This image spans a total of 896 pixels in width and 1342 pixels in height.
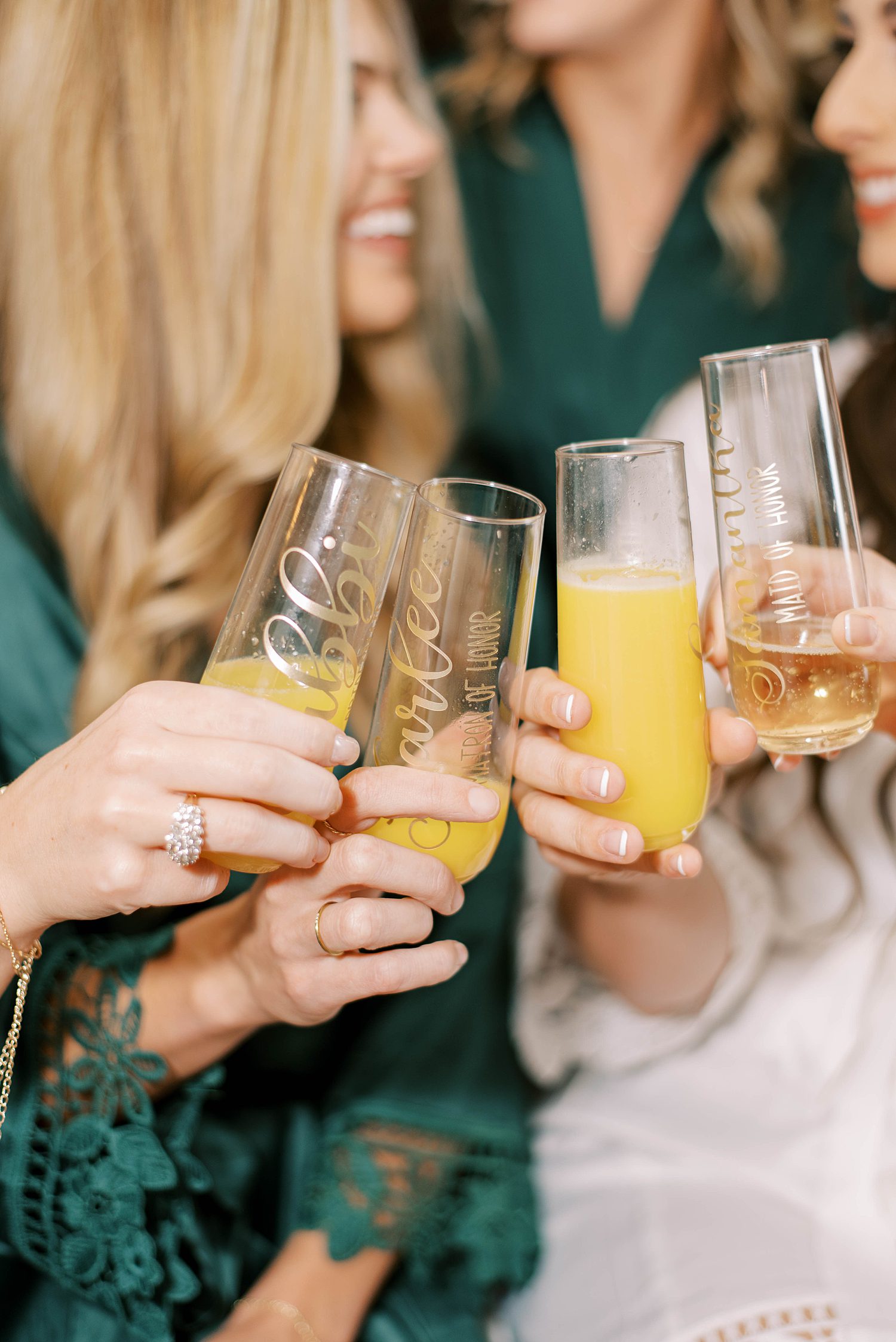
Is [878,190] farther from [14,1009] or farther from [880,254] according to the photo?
[14,1009]

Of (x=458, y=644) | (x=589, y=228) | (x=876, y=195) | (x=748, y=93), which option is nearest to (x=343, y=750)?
(x=458, y=644)

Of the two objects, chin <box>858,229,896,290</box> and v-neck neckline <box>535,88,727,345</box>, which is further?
v-neck neckline <box>535,88,727,345</box>

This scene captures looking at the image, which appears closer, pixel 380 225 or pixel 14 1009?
pixel 14 1009

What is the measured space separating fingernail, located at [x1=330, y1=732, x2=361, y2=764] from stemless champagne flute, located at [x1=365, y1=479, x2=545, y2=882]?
9 cm

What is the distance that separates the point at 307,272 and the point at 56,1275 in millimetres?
1262

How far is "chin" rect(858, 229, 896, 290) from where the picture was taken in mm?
1469

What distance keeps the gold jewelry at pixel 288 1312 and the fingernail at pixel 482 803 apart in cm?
70

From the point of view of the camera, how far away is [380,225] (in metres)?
1.58

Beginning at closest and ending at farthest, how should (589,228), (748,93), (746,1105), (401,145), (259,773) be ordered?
1. (259,773)
2. (746,1105)
3. (401,145)
4. (748,93)
5. (589,228)

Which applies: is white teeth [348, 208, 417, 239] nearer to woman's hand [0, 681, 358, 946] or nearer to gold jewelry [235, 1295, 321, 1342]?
woman's hand [0, 681, 358, 946]

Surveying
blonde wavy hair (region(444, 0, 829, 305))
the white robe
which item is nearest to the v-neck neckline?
blonde wavy hair (region(444, 0, 829, 305))

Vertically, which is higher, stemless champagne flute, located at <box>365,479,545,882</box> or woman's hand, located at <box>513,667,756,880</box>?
stemless champagne flute, located at <box>365,479,545,882</box>

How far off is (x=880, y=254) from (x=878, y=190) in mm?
85

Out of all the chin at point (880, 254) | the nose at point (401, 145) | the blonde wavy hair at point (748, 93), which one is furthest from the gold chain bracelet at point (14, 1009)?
the blonde wavy hair at point (748, 93)
